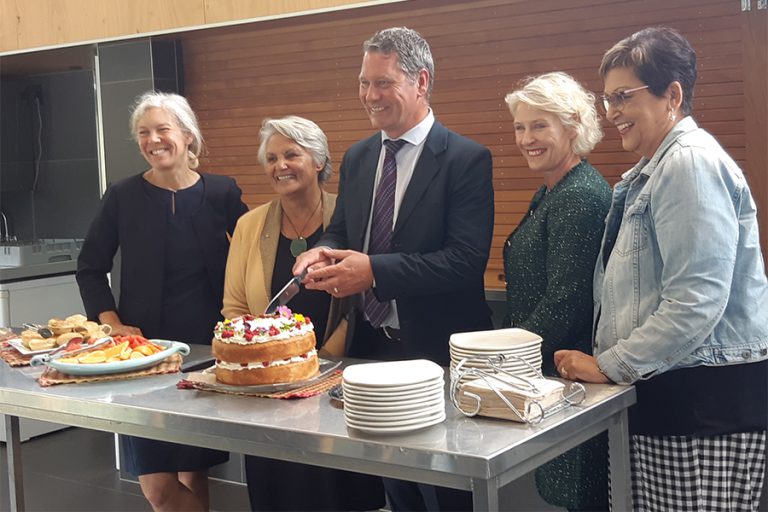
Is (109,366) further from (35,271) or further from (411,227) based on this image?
(35,271)

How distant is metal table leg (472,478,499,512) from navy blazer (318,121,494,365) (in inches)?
32.8

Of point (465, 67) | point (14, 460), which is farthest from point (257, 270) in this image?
point (465, 67)

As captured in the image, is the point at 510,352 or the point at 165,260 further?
the point at 165,260

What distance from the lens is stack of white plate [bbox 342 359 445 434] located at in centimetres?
171

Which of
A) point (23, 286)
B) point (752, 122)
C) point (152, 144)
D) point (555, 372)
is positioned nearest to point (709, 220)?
point (555, 372)

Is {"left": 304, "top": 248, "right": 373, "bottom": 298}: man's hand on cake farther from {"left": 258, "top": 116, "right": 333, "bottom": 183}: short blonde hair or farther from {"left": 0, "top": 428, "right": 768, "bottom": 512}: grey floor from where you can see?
{"left": 0, "top": 428, "right": 768, "bottom": 512}: grey floor

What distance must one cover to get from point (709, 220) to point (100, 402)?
1.35 m

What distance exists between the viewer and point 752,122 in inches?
117

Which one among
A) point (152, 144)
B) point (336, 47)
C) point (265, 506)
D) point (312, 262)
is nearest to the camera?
point (312, 262)

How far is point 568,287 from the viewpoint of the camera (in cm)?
215

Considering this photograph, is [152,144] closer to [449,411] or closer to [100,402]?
[100,402]

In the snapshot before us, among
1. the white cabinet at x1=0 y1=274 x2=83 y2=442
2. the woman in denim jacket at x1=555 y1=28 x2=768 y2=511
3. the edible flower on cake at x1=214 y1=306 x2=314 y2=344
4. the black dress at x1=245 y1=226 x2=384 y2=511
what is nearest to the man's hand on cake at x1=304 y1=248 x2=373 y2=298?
the edible flower on cake at x1=214 y1=306 x2=314 y2=344

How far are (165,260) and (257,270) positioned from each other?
0.36m

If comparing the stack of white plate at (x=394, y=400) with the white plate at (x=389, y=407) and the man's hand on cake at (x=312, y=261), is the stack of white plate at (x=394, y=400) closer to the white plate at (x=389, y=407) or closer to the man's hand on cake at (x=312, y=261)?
the white plate at (x=389, y=407)
